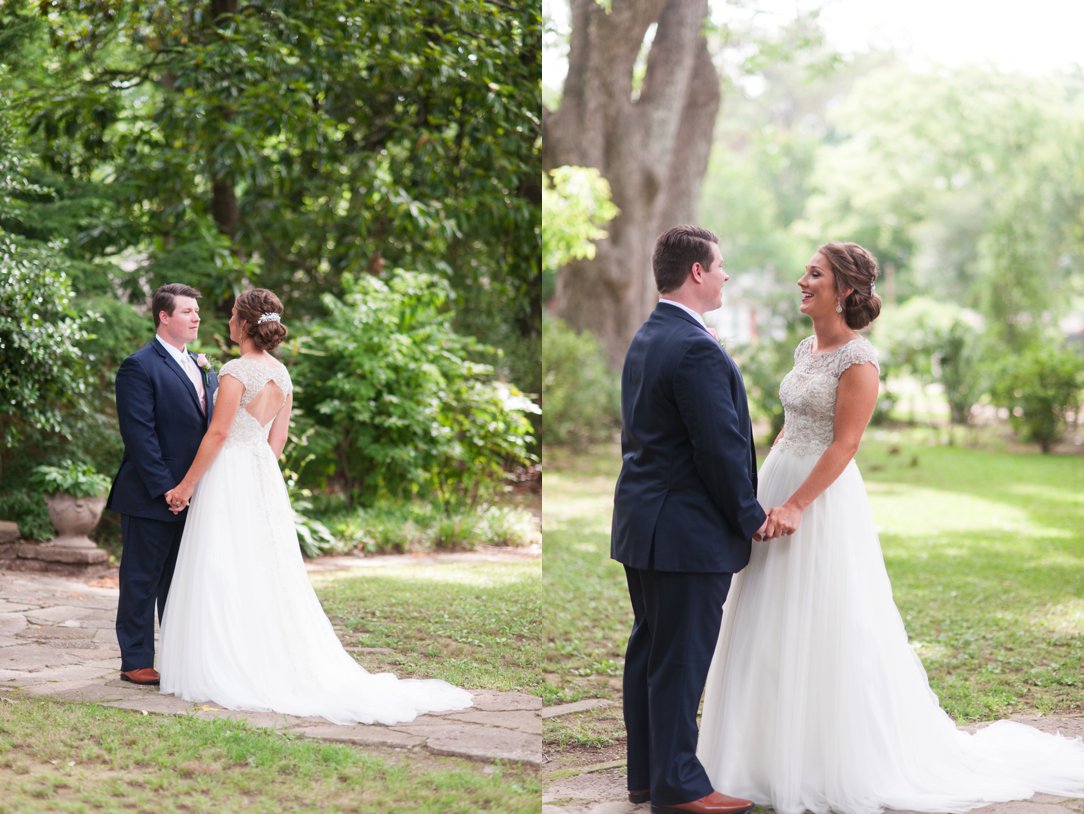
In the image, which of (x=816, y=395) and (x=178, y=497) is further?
(x=178, y=497)

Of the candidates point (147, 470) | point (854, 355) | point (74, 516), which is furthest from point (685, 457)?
point (74, 516)

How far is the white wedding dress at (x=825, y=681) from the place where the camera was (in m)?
3.39

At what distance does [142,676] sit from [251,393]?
3.92ft

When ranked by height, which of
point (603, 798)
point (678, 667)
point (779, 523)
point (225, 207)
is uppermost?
point (225, 207)

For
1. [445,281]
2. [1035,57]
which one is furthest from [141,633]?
[1035,57]

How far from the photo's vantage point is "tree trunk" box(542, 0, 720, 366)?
12.5 meters

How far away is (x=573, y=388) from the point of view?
12.5 meters

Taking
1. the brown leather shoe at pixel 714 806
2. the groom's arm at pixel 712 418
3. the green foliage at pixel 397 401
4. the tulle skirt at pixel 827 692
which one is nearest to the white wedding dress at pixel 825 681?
the tulle skirt at pixel 827 692

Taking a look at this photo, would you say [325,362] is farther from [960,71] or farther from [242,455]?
[960,71]

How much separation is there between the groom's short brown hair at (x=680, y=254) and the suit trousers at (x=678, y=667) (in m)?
0.84

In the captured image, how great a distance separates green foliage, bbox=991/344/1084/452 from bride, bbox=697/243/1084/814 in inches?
474

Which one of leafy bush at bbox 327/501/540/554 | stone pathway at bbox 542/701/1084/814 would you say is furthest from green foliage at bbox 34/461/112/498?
stone pathway at bbox 542/701/1084/814

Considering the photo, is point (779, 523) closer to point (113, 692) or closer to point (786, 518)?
point (786, 518)

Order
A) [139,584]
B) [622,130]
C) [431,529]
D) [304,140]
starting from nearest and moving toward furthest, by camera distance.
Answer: [139,584] → [431,529] → [304,140] → [622,130]
